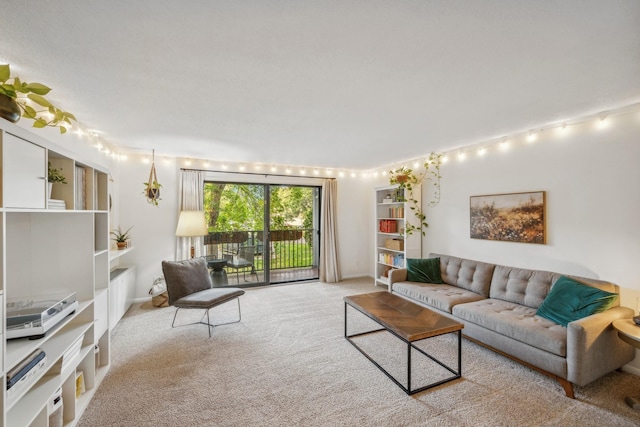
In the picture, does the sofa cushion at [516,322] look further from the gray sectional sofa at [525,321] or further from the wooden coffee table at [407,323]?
the wooden coffee table at [407,323]

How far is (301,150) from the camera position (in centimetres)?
413

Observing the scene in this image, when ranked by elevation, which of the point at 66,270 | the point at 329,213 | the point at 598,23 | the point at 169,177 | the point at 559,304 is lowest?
the point at 559,304

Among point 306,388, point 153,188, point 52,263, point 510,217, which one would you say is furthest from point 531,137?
point 153,188

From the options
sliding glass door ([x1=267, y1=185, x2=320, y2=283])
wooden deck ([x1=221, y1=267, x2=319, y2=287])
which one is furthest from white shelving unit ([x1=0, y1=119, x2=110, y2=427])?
sliding glass door ([x1=267, y1=185, x2=320, y2=283])

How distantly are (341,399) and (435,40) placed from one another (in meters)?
2.56

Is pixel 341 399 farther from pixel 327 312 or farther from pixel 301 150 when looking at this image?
pixel 301 150

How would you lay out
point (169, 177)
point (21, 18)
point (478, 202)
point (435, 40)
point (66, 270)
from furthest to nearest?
1. point (169, 177)
2. point (478, 202)
3. point (66, 270)
4. point (435, 40)
5. point (21, 18)

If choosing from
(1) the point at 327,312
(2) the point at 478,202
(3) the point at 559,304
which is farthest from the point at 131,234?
(3) the point at 559,304

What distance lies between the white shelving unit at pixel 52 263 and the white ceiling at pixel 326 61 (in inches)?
26.1

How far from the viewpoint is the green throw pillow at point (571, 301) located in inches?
92.3

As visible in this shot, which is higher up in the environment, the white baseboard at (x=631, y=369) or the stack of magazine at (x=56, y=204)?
the stack of magazine at (x=56, y=204)

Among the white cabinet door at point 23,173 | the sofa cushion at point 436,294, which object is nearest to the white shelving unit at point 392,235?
the sofa cushion at point 436,294

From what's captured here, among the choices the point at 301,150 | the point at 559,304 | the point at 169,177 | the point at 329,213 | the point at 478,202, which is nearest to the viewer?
the point at 559,304

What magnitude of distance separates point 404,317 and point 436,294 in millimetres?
1062
